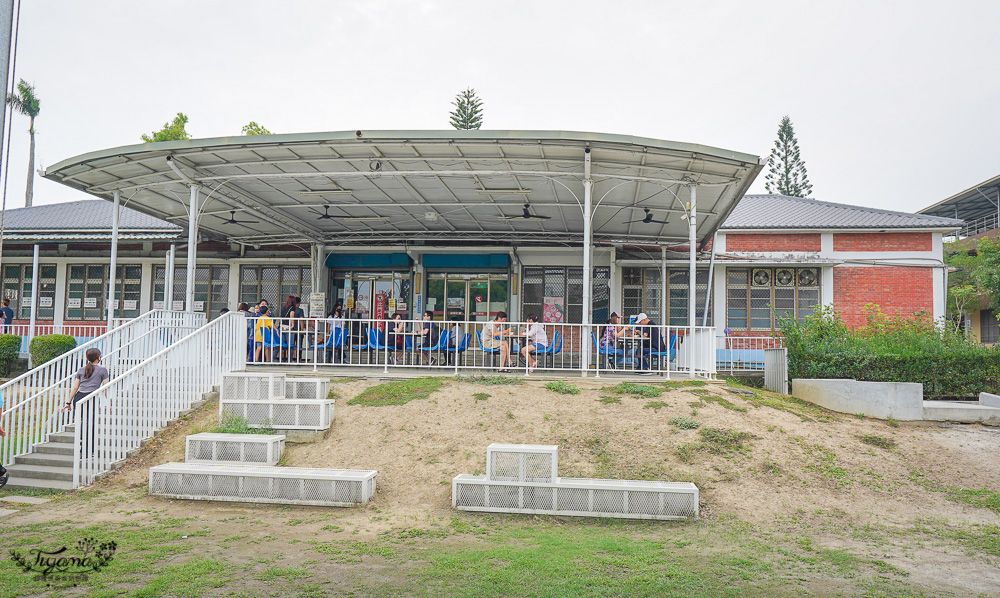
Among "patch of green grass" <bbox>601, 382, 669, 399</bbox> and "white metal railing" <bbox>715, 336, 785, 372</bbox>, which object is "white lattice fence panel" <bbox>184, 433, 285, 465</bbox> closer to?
"patch of green grass" <bbox>601, 382, 669, 399</bbox>

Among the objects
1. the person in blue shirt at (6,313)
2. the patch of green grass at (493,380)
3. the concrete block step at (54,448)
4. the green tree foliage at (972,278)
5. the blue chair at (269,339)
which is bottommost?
the concrete block step at (54,448)

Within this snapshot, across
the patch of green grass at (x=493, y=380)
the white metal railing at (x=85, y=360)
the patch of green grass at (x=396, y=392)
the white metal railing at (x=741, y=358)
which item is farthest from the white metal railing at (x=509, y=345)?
the white metal railing at (x=741, y=358)

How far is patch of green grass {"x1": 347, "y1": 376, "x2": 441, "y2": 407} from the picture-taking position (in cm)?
995

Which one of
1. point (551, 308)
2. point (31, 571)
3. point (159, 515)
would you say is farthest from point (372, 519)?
point (551, 308)

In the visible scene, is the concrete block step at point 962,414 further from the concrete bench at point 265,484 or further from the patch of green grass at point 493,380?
the concrete bench at point 265,484

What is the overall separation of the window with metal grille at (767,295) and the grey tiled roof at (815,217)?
4.53ft

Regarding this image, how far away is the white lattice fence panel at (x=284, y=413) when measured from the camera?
9.14 metres

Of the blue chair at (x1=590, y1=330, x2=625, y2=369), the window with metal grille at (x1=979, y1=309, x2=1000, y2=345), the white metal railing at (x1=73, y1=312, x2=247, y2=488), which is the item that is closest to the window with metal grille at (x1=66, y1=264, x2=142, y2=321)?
the white metal railing at (x1=73, y1=312, x2=247, y2=488)

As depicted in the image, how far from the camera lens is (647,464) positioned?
8.13 m

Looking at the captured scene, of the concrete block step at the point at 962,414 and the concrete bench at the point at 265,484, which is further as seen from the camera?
the concrete block step at the point at 962,414

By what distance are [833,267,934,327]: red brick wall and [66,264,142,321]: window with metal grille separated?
1998 cm

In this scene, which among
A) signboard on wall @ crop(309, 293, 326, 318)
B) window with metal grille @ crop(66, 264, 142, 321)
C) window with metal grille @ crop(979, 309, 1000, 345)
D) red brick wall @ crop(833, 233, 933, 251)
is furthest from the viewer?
window with metal grille @ crop(979, 309, 1000, 345)

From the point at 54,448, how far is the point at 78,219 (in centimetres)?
1485

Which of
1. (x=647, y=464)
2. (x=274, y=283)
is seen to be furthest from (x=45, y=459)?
(x=274, y=283)
